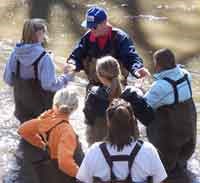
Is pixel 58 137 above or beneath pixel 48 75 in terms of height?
beneath

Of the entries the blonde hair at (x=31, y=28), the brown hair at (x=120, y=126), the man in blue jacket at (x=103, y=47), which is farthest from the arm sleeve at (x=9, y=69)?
the brown hair at (x=120, y=126)

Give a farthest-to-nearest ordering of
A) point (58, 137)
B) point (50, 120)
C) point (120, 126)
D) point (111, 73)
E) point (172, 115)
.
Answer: point (172, 115)
point (111, 73)
point (50, 120)
point (58, 137)
point (120, 126)

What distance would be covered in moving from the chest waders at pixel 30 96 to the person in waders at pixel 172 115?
45.2 inches

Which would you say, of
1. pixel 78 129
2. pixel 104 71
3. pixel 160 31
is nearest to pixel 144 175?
pixel 104 71

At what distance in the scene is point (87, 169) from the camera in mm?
4137

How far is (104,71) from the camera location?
5.06 m

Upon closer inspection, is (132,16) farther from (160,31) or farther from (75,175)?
(75,175)

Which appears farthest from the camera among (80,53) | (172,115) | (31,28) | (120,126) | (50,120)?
(80,53)

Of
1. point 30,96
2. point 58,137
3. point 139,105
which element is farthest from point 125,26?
point 58,137

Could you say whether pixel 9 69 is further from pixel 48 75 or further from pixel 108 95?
pixel 108 95

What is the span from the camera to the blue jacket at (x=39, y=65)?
5797 millimetres

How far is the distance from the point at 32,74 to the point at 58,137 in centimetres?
133

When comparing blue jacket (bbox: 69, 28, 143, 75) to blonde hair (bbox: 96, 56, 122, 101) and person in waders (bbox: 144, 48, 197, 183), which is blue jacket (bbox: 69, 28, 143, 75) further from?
blonde hair (bbox: 96, 56, 122, 101)

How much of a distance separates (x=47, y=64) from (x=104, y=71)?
2.97 feet
